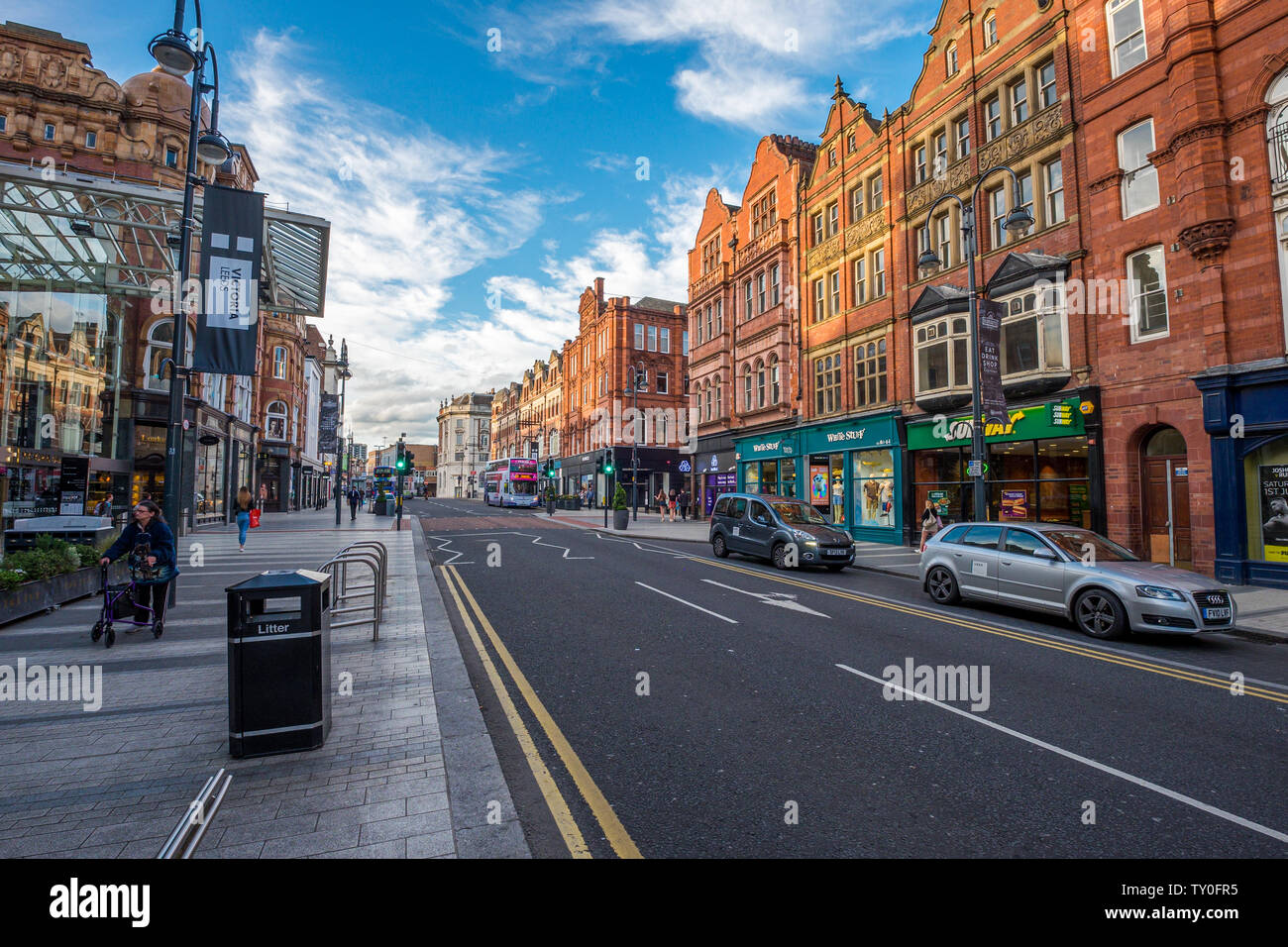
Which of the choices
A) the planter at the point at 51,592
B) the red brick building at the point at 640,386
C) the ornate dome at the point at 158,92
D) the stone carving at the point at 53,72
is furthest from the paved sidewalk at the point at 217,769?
the red brick building at the point at 640,386

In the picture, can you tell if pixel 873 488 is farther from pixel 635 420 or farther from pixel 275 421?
pixel 275 421

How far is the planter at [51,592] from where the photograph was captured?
816 centimetres

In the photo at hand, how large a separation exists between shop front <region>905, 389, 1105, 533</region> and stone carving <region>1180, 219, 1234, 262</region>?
369cm

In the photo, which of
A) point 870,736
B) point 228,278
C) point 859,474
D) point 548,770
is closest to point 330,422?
point 859,474

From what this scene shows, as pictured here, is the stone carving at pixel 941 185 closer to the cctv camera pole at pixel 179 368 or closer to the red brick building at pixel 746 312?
the red brick building at pixel 746 312

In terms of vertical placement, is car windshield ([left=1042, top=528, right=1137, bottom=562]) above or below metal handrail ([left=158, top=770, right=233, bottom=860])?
above

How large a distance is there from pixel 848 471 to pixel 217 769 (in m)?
23.6

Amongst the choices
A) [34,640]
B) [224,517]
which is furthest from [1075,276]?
[224,517]

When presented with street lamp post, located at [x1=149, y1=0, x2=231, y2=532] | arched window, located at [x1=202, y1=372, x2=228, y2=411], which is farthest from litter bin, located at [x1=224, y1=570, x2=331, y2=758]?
arched window, located at [x1=202, y1=372, x2=228, y2=411]

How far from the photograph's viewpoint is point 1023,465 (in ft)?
58.6

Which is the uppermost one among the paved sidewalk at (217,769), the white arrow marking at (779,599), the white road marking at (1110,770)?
the paved sidewalk at (217,769)

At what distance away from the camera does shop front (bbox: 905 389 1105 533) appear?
15883 millimetres

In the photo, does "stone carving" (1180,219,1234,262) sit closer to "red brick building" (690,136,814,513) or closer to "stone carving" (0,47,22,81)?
→ "red brick building" (690,136,814,513)

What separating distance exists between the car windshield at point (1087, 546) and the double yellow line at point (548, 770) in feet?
28.0
